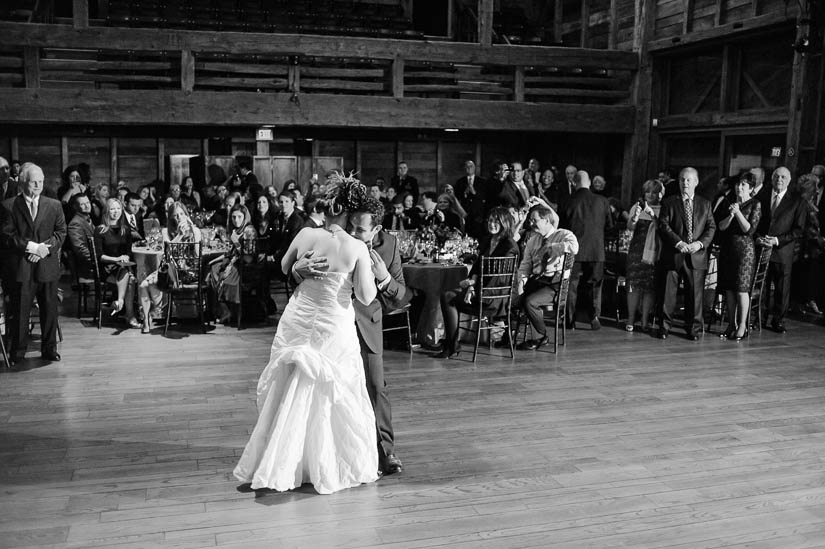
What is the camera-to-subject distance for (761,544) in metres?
3.70

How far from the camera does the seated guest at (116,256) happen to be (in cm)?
814

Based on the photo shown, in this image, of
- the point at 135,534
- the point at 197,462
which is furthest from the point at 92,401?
the point at 135,534

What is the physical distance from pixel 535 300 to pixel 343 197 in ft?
12.0

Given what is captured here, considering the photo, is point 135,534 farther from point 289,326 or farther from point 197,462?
point 289,326

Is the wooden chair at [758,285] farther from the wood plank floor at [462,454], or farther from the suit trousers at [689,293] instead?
the wood plank floor at [462,454]

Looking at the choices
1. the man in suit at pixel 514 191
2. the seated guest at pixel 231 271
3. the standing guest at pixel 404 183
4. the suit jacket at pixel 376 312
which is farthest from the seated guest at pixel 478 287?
the standing guest at pixel 404 183

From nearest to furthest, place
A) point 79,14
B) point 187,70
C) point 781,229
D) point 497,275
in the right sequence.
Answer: point 497,275 < point 781,229 < point 79,14 < point 187,70

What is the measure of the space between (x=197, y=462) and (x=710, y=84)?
34.6 feet

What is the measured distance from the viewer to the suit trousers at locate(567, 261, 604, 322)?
27.7 feet

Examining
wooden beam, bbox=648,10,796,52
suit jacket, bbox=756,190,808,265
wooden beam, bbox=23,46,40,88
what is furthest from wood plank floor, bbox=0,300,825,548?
wooden beam, bbox=23,46,40,88

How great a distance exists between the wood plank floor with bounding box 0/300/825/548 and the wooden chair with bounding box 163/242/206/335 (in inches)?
26.4

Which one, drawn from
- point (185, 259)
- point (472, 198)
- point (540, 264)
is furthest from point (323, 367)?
point (472, 198)

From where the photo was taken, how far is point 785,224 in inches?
329

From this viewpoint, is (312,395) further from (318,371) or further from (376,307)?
(376,307)
